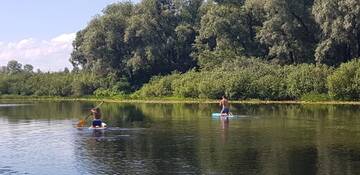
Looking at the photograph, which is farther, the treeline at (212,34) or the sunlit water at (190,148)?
the treeline at (212,34)

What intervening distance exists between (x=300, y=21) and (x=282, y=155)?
240 feet

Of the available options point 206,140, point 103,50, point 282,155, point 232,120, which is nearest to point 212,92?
point 103,50

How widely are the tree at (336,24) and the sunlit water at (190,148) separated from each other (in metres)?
35.9

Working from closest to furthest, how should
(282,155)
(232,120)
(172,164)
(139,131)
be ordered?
(172,164)
(282,155)
(139,131)
(232,120)

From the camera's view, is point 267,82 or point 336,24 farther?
point 267,82

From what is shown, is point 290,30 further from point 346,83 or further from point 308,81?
point 346,83

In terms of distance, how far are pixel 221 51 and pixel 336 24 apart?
27298 mm

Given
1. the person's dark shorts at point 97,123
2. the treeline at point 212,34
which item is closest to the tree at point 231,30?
the treeline at point 212,34

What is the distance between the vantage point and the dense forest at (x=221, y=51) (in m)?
85.4

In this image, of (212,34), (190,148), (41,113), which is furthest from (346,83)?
(190,148)

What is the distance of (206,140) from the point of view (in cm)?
3625

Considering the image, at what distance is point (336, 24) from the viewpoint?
84.6 m

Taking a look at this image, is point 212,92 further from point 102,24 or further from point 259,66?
point 102,24

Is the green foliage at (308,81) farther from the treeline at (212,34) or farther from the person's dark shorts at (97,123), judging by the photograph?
the person's dark shorts at (97,123)
